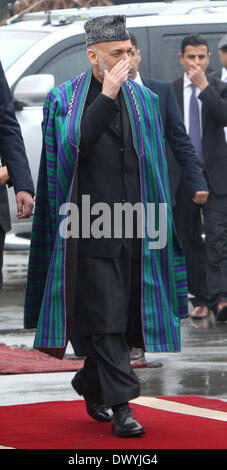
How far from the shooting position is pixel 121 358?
5645mm

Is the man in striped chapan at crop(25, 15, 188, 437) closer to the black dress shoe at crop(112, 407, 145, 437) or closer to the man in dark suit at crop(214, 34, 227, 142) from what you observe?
the black dress shoe at crop(112, 407, 145, 437)

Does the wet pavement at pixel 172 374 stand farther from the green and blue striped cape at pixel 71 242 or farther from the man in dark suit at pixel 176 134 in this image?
the man in dark suit at pixel 176 134

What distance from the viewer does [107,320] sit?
5609 millimetres

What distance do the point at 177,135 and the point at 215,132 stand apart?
41.9 inches

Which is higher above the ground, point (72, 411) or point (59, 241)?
point (59, 241)

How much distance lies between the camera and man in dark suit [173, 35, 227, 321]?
953cm

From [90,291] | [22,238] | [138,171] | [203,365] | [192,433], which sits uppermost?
[138,171]

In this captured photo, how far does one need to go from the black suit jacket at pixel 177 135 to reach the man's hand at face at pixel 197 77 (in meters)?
0.85

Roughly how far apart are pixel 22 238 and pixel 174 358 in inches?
177

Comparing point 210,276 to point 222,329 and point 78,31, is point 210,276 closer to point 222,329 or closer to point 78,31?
point 222,329

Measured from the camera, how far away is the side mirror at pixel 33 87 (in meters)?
9.90

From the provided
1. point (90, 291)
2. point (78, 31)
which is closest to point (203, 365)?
point (90, 291)

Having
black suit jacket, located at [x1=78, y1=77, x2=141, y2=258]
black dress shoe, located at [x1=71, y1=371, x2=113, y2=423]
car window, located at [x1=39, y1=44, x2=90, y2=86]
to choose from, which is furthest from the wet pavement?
car window, located at [x1=39, y1=44, x2=90, y2=86]

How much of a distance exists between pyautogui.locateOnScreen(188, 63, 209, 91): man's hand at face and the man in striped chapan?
3594mm
